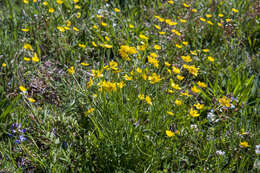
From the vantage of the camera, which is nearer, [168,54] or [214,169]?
[214,169]

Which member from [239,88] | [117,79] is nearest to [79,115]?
[117,79]

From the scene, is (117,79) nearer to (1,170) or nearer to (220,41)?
(1,170)

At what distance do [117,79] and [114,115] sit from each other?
0.27m

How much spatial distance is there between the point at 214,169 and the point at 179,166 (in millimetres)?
230

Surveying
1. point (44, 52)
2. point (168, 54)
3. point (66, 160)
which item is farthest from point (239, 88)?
point (44, 52)

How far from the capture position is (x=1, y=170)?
1719 millimetres

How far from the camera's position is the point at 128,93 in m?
1.99

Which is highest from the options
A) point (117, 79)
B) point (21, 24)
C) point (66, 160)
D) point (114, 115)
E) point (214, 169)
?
point (21, 24)

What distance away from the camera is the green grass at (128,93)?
5.87 ft

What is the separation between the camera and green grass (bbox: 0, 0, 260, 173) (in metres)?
1.79

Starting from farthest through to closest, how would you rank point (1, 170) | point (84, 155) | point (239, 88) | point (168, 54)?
point (168, 54), point (239, 88), point (84, 155), point (1, 170)

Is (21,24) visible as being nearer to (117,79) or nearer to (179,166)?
(117,79)

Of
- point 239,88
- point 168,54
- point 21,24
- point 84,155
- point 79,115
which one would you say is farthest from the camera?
point 21,24

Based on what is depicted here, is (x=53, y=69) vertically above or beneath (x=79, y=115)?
above
